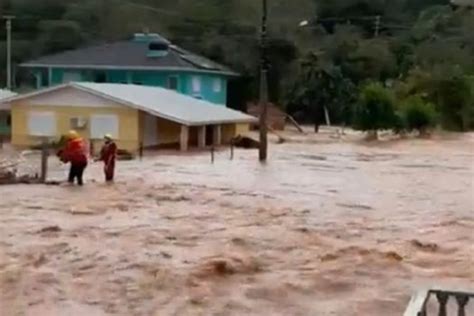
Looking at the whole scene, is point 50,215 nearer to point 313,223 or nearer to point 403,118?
point 313,223

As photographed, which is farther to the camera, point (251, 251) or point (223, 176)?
point (223, 176)

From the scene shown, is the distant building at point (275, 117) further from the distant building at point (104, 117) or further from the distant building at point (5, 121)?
the distant building at point (5, 121)

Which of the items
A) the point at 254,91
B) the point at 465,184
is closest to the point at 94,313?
the point at 465,184

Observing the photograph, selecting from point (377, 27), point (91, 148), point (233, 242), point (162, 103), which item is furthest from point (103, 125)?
point (377, 27)

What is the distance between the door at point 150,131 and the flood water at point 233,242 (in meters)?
10.9

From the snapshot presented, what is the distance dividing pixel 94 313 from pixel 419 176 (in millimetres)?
19250

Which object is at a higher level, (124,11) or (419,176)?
(124,11)

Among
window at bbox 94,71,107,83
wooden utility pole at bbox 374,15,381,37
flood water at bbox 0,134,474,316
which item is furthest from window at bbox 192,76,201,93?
flood water at bbox 0,134,474,316

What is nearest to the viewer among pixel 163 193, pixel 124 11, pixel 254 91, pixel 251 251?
pixel 251 251

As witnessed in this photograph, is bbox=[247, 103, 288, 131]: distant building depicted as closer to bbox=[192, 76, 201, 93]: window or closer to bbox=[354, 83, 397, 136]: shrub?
bbox=[192, 76, 201, 93]: window

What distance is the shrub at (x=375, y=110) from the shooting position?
162ft

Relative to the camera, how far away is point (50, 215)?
20.6 metres

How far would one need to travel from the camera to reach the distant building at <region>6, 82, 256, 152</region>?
41312 mm

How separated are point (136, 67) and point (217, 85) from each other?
6.80 meters
